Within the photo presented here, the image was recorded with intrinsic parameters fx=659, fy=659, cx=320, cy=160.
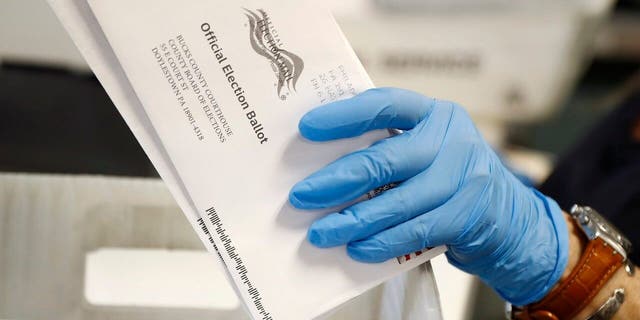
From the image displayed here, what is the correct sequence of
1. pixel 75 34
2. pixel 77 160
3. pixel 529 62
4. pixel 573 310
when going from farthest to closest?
1. pixel 529 62
2. pixel 77 160
3. pixel 573 310
4. pixel 75 34

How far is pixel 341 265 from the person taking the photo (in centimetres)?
63

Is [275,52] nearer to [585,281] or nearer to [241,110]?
[241,110]

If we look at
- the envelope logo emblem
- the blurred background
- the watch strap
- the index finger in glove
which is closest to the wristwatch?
the watch strap

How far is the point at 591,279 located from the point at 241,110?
1.45 ft

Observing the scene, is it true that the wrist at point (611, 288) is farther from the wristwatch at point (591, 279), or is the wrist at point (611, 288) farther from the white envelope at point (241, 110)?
the white envelope at point (241, 110)

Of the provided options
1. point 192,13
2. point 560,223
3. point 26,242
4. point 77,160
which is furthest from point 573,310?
point 77,160

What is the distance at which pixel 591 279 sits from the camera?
2.44 feet

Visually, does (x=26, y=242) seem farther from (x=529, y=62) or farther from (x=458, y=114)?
(x=529, y=62)

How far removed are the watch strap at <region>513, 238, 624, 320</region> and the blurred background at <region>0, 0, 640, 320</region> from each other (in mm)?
Result: 165

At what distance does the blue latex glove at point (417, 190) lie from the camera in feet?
1.98

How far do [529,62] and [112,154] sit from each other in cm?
89

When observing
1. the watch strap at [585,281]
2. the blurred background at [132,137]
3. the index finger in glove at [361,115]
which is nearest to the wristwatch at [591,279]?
the watch strap at [585,281]

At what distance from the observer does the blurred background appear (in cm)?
78

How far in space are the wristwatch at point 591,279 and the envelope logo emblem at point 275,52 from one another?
394mm
